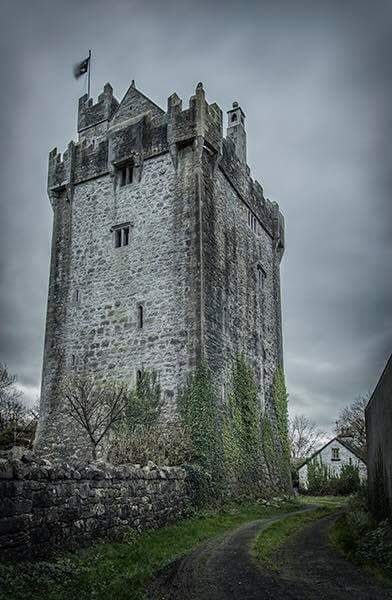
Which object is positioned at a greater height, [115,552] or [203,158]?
[203,158]

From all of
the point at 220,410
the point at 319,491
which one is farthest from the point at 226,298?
the point at 319,491

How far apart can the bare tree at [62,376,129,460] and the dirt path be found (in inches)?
383

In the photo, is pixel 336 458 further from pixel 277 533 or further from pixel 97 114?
pixel 277 533

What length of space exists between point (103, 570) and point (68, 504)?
1.39m

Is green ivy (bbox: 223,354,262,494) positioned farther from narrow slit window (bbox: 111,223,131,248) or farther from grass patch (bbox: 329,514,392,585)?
grass patch (bbox: 329,514,392,585)

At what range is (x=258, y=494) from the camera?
21.9 metres

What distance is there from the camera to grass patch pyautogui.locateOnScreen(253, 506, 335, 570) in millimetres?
10125

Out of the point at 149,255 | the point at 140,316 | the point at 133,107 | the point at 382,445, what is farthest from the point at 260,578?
the point at 133,107

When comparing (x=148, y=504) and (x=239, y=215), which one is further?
(x=239, y=215)

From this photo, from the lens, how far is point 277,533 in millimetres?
13633

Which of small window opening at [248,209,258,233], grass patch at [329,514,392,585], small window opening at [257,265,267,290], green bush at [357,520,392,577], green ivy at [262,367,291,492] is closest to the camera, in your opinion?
grass patch at [329,514,392,585]

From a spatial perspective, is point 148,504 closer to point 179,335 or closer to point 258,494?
point 179,335

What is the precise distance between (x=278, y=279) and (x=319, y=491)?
1764 centimetres

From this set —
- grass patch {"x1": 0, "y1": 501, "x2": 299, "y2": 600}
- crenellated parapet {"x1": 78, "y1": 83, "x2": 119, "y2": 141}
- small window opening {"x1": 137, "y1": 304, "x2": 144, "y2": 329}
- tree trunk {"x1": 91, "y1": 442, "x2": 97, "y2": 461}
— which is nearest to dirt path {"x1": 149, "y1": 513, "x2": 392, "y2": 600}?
grass patch {"x1": 0, "y1": 501, "x2": 299, "y2": 600}
